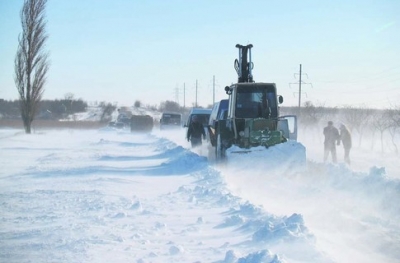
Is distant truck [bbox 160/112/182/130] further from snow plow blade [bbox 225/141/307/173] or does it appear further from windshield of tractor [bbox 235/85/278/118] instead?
snow plow blade [bbox 225/141/307/173]

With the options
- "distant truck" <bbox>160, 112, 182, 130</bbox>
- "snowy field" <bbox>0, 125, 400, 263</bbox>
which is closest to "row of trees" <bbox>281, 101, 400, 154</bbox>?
"distant truck" <bbox>160, 112, 182, 130</bbox>

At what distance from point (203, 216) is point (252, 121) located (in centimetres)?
610

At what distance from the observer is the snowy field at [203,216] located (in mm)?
4445

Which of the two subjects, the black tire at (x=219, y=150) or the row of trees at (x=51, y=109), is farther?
the row of trees at (x=51, y=109)

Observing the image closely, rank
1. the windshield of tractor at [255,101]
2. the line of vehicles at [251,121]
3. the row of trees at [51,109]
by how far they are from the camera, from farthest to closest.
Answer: the row of trees at [51,109] < the windshield of tractor at [255,101] < the line of vehicles at [251,121]

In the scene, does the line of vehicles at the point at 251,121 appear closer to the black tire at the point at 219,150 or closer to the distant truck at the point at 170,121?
the black tire at the point at 219,150

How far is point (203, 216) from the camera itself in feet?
20.4

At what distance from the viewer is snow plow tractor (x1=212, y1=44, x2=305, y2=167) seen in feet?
38.8

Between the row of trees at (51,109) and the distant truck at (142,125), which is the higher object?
the row of trees at (51,109)

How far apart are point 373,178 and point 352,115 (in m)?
25.9

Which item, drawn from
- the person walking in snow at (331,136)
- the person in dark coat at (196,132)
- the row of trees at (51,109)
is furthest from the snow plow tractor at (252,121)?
the row of trees at (51,109)

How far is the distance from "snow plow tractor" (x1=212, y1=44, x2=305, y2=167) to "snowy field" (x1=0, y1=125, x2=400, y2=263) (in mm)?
1199

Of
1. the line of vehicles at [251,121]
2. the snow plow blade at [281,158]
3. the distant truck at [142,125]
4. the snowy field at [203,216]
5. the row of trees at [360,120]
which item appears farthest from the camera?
the distant truck at [142,125]

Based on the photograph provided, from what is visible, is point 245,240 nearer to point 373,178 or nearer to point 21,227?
point 21,227
